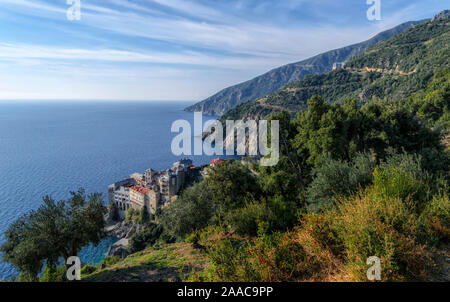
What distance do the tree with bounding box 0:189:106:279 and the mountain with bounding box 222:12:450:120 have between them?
7622 centimetres

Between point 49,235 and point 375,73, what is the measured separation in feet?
381

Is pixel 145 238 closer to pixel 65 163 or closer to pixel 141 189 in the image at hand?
pixel 141 189

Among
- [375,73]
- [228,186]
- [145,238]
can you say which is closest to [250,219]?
[228,186]

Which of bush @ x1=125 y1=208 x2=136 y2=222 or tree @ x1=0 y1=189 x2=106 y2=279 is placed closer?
tree @ x1=0 y1=189 x2=106 y2=279

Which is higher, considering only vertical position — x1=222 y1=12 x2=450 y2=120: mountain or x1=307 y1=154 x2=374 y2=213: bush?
x1=222 y1=12 x2=450 y2=120: mountain

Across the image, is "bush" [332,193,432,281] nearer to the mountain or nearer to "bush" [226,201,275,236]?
"bush" [226,201,275,236]

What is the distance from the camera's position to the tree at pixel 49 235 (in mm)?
10281

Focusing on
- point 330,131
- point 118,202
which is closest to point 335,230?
point 330,131

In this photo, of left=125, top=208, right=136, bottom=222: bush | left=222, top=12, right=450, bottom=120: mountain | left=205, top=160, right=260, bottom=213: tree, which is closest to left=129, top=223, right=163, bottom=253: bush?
left=125, top=208, right=136, bottom=222: bush

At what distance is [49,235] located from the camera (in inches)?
420

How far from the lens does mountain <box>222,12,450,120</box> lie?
234 feet

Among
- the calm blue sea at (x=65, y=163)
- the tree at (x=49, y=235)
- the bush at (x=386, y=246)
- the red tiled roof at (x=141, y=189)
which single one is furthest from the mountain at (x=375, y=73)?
the tree at (x=49, y=235)
